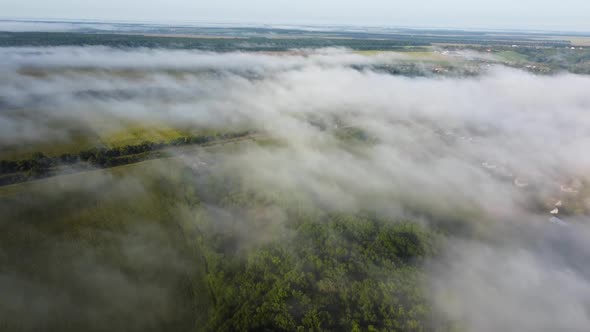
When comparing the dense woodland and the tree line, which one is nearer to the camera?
the dense woodland

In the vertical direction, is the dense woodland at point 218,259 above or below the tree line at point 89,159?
below

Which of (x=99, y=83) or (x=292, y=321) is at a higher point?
(x=99, y=83)

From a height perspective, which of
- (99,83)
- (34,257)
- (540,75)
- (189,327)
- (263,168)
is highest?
(540,75)

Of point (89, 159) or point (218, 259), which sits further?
point (89, 159)

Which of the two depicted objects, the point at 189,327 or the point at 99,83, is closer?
the point at 189,327

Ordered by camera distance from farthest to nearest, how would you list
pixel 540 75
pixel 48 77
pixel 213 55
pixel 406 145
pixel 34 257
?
pixel 213 55 → pixel 540 75 → pixel 48 77 → pixel 406 145 → pixel 34 257

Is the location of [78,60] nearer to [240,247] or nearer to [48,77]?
[48,77]

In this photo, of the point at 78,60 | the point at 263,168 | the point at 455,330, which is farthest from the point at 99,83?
the point at 455,330

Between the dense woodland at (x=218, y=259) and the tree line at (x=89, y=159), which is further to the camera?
the tree line at (x=89, y=159)

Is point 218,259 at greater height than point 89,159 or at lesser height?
lesser

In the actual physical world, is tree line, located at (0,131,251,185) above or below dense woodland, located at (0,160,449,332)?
above

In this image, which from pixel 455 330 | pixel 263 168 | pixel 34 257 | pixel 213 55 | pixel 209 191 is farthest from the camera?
pixel 213 55
